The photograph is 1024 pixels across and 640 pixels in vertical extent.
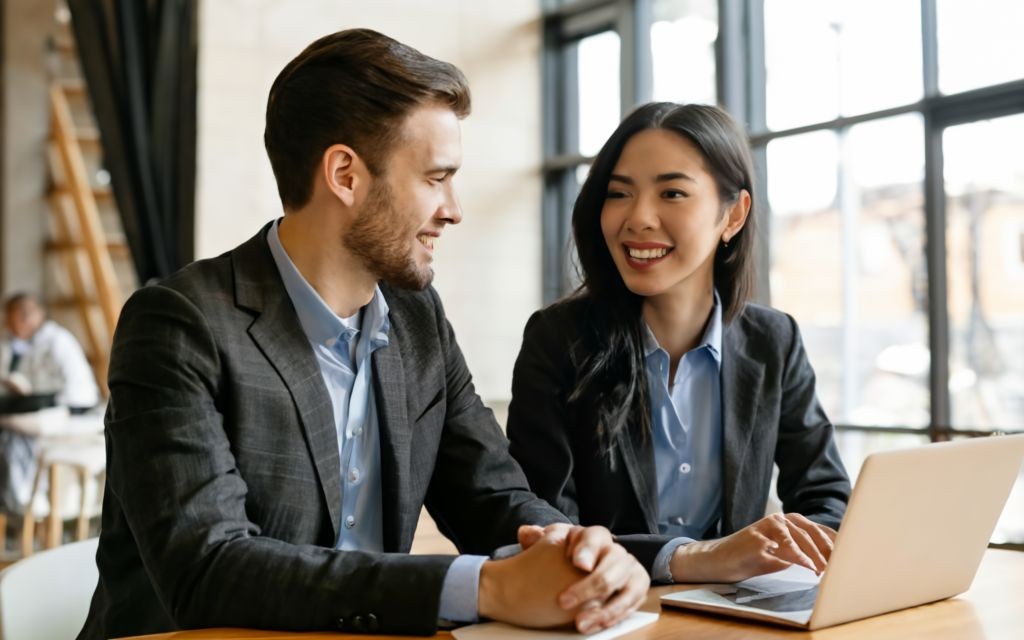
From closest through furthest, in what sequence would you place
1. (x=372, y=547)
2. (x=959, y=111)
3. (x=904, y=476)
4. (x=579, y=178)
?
1. (x=904, y=476)
2. (x=372, y=547)
3. (x=959, y=111)
4. (x=579, y=178)

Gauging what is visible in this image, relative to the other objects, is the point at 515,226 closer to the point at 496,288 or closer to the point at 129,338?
the point at 496,288

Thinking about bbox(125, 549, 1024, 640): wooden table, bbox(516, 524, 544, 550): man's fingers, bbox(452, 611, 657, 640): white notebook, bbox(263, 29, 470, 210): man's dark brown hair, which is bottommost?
bbox(125, 549, 1024, 640): wooden table

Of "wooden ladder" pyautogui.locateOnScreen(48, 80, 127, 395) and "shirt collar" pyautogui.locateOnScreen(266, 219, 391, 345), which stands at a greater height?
"wooden ladder" pyautogui.locateOnScreen(48, 80, 127, 395)

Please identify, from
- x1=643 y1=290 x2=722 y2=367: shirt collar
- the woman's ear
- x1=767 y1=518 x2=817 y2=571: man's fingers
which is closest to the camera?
x1=767 y1=518 x2=817 y2=571: man's fingers

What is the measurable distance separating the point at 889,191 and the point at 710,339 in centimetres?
289

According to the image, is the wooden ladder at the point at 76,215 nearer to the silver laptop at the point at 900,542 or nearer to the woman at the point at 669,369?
the woman at the point at 669,369

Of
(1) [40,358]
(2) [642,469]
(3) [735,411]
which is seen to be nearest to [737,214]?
(3) [735,411]

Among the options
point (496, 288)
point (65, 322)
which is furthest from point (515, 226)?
point (65, 322)

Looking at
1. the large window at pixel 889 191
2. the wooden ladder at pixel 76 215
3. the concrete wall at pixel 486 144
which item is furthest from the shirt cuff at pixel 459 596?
the wooden ladder at pixel 76 215

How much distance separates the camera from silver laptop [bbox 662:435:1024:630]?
116 cm

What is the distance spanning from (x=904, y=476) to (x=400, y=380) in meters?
0.78

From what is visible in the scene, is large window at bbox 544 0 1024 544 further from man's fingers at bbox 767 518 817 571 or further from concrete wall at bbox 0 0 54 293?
concrete wall at bbox 0 0 54 293

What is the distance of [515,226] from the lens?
654cm

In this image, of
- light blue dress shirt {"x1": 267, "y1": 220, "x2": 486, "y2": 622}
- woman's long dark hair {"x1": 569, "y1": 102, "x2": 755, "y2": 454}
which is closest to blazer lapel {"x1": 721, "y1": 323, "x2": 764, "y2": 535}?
woman's long dark hair {"x1": 569, "y1": 102, "x2": 755, "y2": 454}
